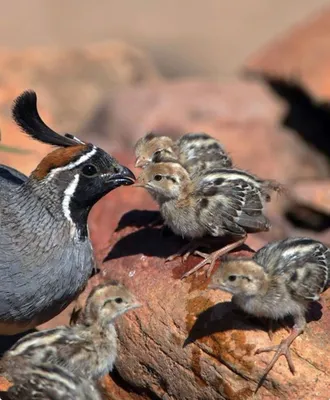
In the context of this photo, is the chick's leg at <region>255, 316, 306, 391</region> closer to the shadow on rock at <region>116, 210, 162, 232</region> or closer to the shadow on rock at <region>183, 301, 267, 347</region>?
the shadow on rock at <region>183, 301, 267, 347</region>

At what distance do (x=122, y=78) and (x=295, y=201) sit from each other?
632 centimetres

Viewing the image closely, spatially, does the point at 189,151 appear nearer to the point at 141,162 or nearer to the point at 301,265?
the point at 141,162

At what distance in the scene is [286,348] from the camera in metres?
6.97

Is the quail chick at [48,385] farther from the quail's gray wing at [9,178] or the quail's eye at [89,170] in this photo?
the quail's gray wing at [9,178]

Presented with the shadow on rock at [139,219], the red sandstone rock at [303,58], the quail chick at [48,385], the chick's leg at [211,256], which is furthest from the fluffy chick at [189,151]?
the red sandstone rock at [303,58]

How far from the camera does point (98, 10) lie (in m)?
22.9

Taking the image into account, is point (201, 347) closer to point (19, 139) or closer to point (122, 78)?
point (19, 139)

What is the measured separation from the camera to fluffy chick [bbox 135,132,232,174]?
28.9 ft

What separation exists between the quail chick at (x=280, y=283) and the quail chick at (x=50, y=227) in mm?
1140

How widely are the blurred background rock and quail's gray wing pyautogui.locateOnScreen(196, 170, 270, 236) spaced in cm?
54

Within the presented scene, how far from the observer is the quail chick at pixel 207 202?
7.97 meters

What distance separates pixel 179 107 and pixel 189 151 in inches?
257

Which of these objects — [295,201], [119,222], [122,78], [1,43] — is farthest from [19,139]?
[1,43]

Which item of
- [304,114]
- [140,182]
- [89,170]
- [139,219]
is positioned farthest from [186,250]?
[304,114]
